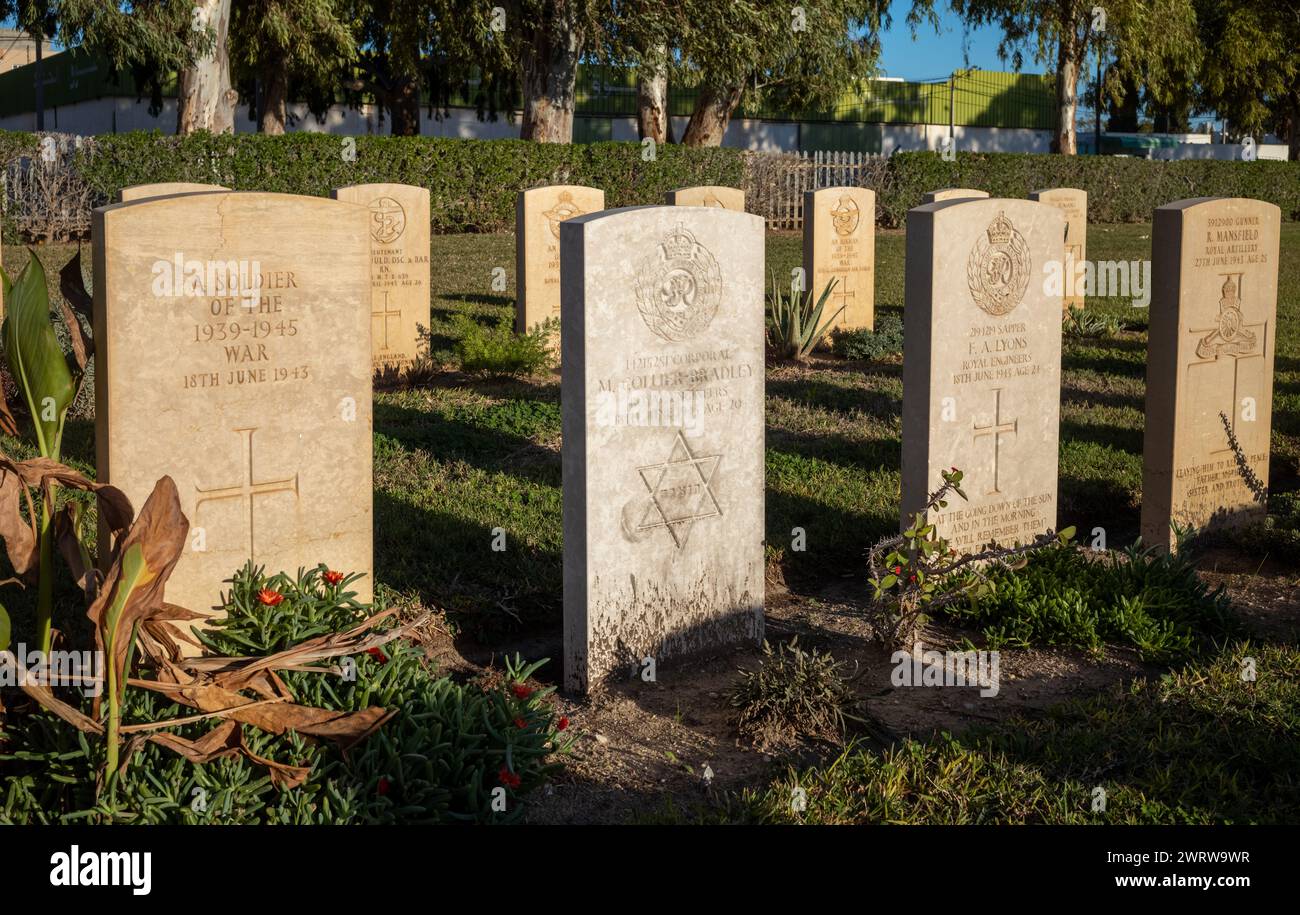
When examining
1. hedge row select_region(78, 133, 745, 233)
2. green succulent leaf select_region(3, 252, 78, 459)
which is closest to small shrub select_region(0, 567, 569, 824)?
green succulent leaf select_region(3, 252, 78, 459)

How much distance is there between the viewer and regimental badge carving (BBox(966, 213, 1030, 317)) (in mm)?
5852

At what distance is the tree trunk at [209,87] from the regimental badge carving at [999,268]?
56.7ft

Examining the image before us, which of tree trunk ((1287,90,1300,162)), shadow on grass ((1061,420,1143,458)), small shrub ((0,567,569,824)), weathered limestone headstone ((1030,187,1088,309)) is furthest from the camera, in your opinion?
tree trunk ((1287,90,1300,162))

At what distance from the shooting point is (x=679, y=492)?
201 inches

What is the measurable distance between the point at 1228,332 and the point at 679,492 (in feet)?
11.2

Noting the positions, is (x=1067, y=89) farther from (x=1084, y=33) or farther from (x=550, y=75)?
(x=550, y=75)

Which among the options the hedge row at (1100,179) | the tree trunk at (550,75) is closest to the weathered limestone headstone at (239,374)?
the tree trunk at (550,75)

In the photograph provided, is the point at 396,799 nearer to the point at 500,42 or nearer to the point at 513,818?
the point at 513,818

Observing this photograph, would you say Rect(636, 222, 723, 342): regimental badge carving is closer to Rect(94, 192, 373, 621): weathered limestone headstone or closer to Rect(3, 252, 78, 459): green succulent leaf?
Rect(94, 192, 373, 621): weathered limestone headstone

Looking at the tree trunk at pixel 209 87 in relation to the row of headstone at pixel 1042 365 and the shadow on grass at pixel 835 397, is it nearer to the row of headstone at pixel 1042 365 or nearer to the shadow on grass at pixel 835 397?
the shadow on grass at pixel 835 397

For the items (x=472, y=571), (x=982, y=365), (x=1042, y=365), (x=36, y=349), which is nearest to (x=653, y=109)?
(x=1042, y=365)

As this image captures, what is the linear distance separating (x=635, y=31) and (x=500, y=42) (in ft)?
8.86

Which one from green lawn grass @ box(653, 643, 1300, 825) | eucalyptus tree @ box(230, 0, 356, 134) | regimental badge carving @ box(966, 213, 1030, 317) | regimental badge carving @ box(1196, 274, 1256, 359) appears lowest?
green lawn grass @ box(653, 643, 1300, 825)
